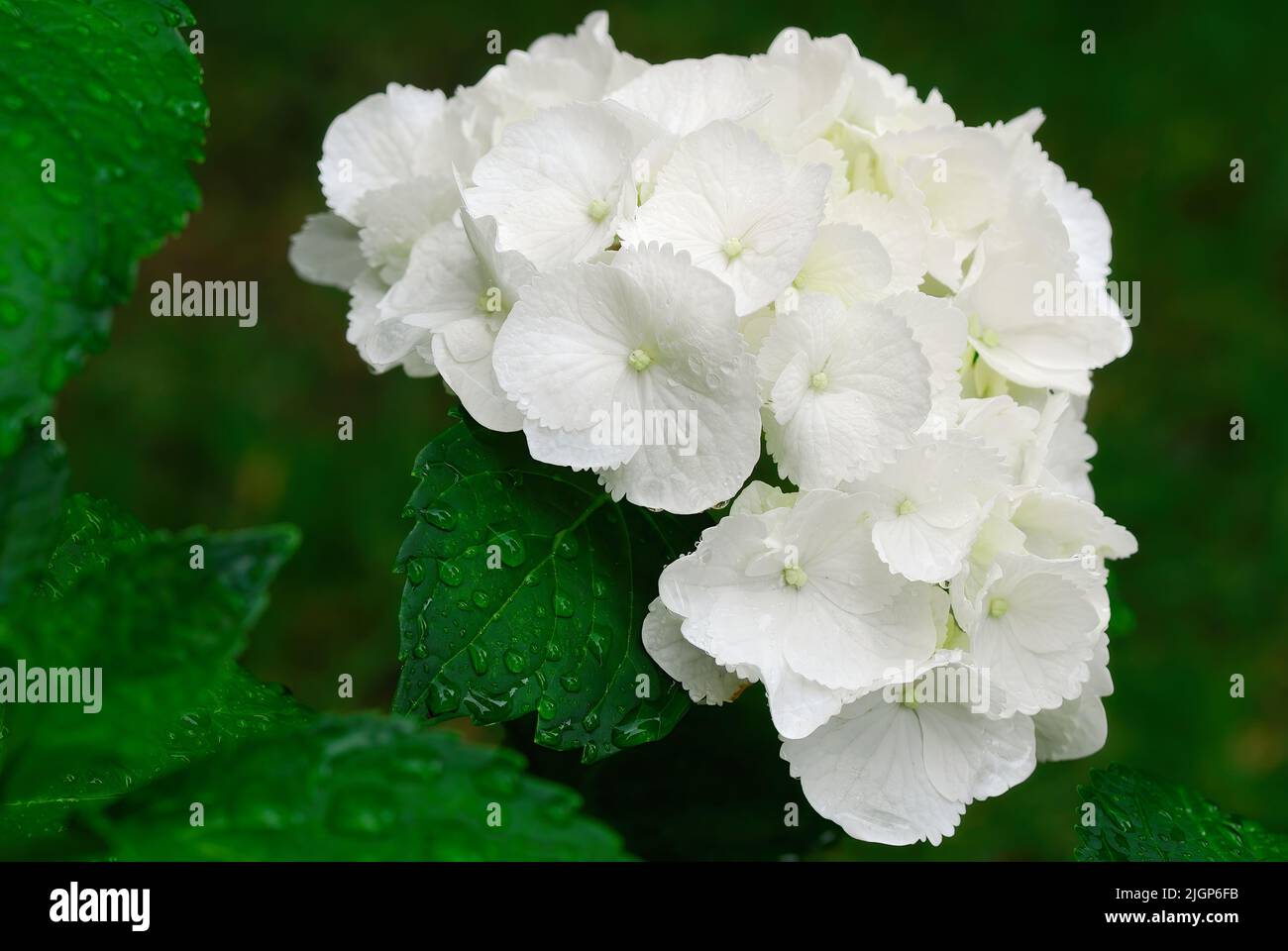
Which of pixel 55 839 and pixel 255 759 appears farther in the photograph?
pixel 55 839

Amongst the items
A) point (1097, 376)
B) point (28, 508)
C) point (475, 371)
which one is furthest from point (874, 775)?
point (1097, 376)

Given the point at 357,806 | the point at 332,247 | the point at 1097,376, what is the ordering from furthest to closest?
the point at 1097,376 → the point at 332,247 → the point at 357,806

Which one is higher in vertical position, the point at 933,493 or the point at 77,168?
the point at 77,168

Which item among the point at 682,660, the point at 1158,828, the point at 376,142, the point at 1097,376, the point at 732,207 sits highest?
the point at 1097,376

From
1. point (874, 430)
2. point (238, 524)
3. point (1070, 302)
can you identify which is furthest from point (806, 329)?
point (238, 524)

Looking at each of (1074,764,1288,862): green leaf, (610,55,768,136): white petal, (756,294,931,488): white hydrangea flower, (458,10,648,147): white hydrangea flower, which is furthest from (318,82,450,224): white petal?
(1074,764,1288,862): green leaf

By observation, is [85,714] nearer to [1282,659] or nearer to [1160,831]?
[1160,831]

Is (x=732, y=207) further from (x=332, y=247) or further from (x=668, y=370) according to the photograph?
(x=332, y=247)
